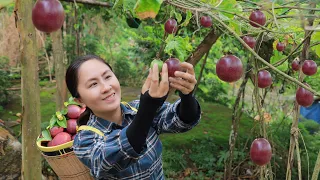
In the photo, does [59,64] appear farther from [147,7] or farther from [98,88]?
[147,7]

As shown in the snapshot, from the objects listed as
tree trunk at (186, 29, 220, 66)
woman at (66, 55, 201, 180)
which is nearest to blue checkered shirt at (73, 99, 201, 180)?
woman at (66, 55, 201, 180)

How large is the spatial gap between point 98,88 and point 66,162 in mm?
330

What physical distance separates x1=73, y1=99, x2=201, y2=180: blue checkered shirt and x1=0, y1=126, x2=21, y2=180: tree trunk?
70.9 inches

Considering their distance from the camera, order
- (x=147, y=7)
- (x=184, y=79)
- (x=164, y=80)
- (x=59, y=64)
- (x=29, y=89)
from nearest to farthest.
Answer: (x=147, y=7), (x=164, y=80), (x=184, y=79), (x=29, y=89), (x=59, y=64)

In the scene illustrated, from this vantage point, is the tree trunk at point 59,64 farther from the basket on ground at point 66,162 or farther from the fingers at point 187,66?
the fingers at point 187,66

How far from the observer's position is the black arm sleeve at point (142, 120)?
960 mm

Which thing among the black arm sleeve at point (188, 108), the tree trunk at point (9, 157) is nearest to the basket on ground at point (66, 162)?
the black arm sleeve at point (188, 108)

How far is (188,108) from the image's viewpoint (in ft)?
4.13

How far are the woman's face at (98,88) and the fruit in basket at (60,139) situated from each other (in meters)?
0.29

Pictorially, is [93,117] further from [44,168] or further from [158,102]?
[44,168]

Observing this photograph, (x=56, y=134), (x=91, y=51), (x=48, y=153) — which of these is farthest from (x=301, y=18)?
(x=91, y=51)

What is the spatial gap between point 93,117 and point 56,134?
315 millimetres

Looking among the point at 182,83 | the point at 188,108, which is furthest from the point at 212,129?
the point at 182,83

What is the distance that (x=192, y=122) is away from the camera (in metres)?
1.32
